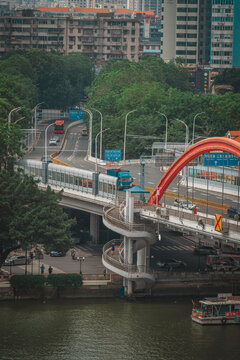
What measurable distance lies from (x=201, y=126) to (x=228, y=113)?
979 centimetres

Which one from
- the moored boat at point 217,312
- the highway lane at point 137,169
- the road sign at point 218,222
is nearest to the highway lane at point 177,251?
the highway lane at point 137,169

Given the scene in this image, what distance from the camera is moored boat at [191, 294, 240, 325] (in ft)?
289

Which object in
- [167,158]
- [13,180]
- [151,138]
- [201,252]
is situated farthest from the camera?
[151,138]

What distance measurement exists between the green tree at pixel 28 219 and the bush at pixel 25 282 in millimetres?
3587

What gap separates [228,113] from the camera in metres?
185

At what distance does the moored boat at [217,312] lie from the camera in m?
88.0

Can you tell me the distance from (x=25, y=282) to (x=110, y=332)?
14.6m

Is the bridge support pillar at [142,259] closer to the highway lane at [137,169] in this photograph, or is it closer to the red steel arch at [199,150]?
the red steel arch at [199,150]

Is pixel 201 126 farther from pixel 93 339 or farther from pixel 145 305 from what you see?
pixel 93 339

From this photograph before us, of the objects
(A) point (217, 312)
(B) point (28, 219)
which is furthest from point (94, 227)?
(A) point (217, 312)

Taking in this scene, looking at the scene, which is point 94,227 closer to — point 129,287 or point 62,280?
point 129,287

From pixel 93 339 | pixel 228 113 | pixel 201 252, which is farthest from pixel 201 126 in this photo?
pixel 93 339

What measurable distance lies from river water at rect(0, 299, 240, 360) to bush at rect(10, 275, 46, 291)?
6.35 ft

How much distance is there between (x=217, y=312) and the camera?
290ft
